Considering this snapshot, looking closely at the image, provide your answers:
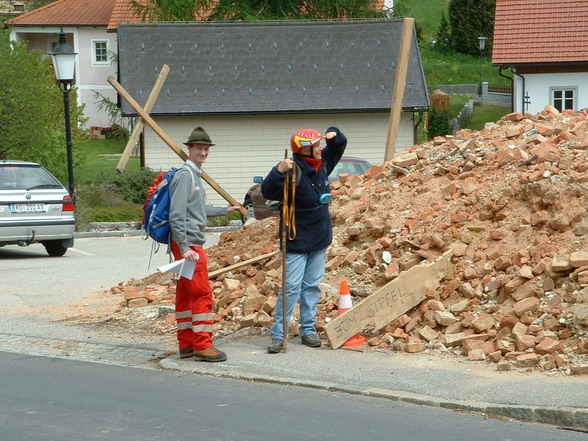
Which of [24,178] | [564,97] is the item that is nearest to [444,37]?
[564,97]

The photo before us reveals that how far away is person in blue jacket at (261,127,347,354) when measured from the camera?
9.26m

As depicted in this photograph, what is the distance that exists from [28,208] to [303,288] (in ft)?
31.1

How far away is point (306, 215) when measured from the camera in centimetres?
938

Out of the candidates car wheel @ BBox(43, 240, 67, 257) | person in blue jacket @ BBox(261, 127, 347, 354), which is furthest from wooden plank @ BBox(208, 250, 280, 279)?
car wheel @ BBox(43, 240, 67, 257)

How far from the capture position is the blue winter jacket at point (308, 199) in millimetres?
9258

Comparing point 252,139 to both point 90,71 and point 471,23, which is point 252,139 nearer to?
point 90,71

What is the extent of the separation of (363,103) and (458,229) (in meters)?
20.5

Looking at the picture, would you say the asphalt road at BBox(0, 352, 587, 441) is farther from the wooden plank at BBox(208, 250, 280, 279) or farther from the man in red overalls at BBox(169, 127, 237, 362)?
the wooden plank at BBox(208, 250, 280, 279)

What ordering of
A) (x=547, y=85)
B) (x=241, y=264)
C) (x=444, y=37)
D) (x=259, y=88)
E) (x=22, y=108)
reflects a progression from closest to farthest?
(x=241, y=264) → (x=22, y=108) → (x=259, y=88) → (x=547, y=85) → (x=444, y=37)

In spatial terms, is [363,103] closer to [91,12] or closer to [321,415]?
[321,415]

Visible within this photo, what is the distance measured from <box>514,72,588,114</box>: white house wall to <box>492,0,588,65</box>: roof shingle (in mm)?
720

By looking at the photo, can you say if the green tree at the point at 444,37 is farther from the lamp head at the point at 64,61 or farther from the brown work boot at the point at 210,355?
the brown work boot at the point at 210,355

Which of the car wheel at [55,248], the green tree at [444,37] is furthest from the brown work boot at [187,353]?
the green tree at [444,37]

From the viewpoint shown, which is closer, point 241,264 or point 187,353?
point 187,353
